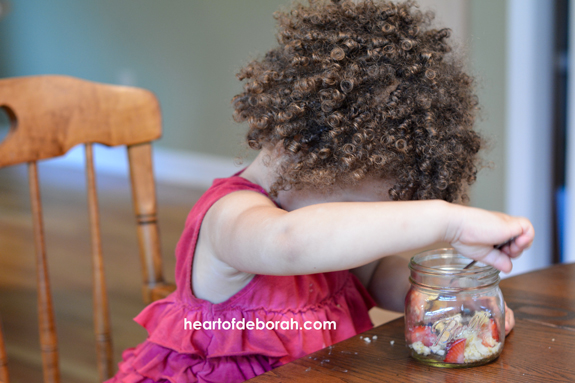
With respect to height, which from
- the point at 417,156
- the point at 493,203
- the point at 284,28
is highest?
the point at 284,28

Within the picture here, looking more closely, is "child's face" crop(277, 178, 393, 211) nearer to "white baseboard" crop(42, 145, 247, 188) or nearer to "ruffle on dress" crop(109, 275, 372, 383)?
"ruffle on dress" crop(109, 275, 372, 383)

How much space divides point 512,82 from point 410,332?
5.44 feet

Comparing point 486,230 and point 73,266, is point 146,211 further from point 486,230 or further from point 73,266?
point 73,266

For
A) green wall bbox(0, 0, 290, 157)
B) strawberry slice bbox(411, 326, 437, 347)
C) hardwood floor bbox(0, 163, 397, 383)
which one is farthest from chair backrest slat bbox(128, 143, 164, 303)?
green wall bbox(0, 0, 290, 157)

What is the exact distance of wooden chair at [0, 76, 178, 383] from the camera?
0.76m

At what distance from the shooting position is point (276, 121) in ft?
2.02

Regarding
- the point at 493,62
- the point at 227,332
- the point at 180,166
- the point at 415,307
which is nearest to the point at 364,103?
the point at 415,307

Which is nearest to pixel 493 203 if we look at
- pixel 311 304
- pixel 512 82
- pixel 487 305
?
pixel 512 82

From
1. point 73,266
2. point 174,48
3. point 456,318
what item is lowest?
point 73,266

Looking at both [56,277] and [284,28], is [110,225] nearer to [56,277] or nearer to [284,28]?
[56,277]

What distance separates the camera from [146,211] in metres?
0.93

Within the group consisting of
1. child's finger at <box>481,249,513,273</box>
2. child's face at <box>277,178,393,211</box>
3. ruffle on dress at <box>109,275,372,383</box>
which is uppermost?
child's face at <box>277,178,393,211</box>

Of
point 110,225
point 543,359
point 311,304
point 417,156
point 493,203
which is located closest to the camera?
point 543,359

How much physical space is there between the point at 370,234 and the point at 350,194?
0.19 metres
